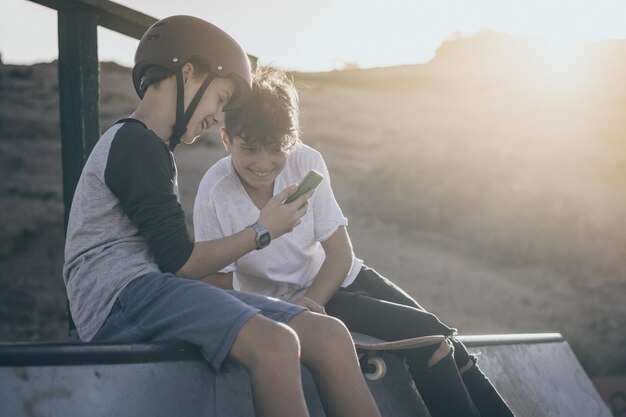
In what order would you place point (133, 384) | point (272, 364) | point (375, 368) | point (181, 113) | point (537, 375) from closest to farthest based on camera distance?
point (272, 364) → point (133, 384) → point (181, 113) → point (375, 368) → point (537, 375)

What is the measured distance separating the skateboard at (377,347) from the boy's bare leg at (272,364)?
631mm

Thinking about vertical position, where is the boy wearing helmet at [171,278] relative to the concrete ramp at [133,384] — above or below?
above

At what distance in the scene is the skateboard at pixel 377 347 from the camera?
2.55 metres

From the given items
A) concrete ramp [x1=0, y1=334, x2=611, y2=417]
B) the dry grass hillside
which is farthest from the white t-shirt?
the dry grass hillside

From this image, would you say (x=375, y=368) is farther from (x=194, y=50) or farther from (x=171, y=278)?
(x=194, y=50)

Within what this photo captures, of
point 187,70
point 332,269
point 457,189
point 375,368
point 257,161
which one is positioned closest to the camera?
point 187,70

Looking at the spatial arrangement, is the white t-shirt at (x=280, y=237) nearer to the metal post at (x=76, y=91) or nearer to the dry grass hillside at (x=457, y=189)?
the metal post at (x=76, y=91)

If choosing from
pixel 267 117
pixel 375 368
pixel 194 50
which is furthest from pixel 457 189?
pixel 194 50

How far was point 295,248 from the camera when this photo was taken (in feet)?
9.91

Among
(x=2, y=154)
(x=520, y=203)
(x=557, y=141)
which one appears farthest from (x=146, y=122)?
(x=557, y=141)

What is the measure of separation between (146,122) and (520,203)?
16971 millimetres

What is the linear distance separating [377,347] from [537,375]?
4.71 ft

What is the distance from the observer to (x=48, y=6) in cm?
318

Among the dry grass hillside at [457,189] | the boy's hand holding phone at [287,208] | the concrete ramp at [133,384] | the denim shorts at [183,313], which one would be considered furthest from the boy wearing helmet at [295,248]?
the dry grass hillside at [457,189]
